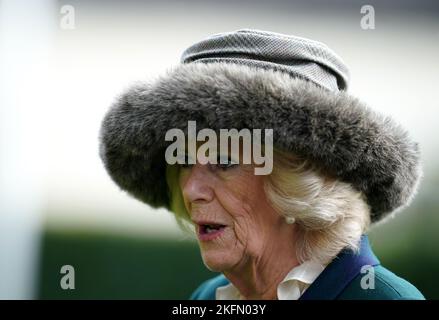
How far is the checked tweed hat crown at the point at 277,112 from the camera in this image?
265 centimetres

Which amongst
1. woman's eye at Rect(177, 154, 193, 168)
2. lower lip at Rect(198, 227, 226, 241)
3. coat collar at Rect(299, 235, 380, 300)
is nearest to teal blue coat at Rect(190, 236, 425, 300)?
coat collar at Rect(299, 235, 380, 300)

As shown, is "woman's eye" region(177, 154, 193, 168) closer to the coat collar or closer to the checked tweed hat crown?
the checked tweed hat crown

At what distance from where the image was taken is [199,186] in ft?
9.60

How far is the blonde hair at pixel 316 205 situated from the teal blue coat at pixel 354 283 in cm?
5

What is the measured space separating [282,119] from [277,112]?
0.11ft

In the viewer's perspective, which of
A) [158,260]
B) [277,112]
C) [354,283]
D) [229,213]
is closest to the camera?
[277,112]

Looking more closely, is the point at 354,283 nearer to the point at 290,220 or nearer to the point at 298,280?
the point at 298,280

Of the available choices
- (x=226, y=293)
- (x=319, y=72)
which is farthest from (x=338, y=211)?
(x=226, y=293)

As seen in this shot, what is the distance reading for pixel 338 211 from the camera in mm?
2850

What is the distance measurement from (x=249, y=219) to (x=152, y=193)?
59 cm

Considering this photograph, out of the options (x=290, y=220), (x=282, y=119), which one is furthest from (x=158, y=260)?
(x=282, y=119)

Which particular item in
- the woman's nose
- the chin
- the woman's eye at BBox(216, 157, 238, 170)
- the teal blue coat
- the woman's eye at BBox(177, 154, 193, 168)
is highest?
the woman's eye at BBox(177, 154, 193, 168)

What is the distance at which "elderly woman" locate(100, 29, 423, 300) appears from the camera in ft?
8.76

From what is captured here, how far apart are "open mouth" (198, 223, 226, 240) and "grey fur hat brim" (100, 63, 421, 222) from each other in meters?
0.40
